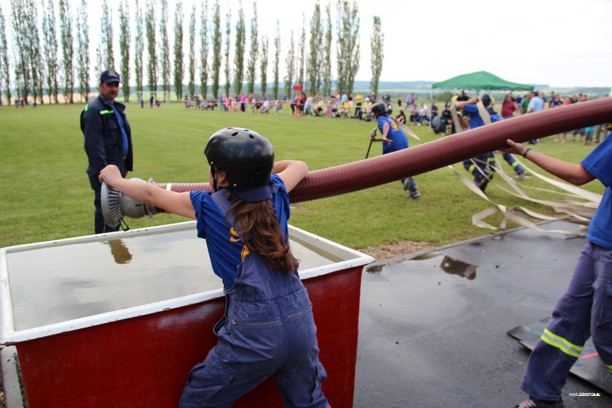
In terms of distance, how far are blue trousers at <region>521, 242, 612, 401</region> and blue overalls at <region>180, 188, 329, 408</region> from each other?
66.4 inches

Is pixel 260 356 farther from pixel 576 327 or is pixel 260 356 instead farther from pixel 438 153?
pixel 576 327

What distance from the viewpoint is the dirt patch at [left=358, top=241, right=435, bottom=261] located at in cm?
604

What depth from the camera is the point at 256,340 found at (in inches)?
77.8

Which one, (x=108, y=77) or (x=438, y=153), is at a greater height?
(x=108, y=77)

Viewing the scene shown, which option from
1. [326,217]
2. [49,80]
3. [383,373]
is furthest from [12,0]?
[383,373]

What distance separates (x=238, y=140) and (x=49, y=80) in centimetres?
6494

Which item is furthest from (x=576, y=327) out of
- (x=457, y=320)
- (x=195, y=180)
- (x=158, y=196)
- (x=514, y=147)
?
(x=195, y=180)

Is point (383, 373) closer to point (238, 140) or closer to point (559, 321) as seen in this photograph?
point (559, 321)

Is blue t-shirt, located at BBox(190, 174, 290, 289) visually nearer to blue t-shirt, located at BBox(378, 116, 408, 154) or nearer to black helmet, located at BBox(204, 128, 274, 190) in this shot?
black helmet, located at BBox(204, 128, 274, 190)

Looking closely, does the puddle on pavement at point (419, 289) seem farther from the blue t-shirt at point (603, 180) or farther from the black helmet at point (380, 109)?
the black helmet at point (380, 109)

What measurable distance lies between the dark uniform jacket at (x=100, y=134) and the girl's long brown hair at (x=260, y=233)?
3.65 metres

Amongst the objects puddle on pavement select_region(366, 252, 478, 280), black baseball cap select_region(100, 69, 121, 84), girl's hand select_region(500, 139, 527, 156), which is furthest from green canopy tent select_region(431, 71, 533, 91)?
girl's hand select_region(500, 139, 527, 156)

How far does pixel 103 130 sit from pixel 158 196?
11.5ft

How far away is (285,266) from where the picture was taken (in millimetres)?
2037
